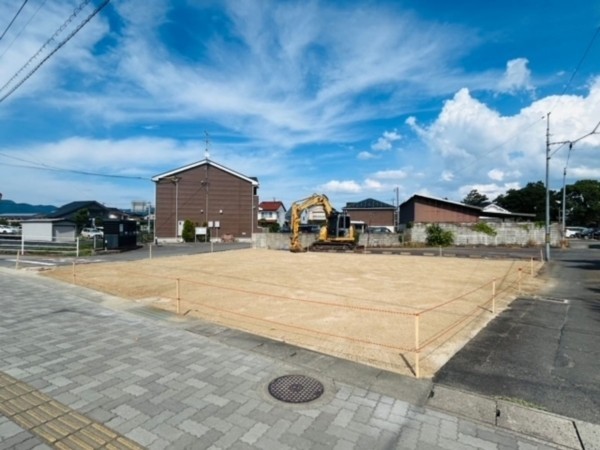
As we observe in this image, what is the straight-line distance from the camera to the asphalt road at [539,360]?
13.2 ft

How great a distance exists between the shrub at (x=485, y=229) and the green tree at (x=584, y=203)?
47157mm

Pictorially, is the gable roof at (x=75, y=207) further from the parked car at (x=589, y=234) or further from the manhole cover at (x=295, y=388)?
the parked car at (x=589, y=234)

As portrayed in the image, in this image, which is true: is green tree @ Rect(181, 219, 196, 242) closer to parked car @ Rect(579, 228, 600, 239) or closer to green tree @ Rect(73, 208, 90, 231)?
green tree @ Rect(73, 208, 90, 231)

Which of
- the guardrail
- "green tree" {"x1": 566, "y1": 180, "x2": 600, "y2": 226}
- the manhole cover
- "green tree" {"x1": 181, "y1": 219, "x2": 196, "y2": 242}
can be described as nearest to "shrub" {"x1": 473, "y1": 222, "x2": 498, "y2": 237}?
"green tree" {"x1": 181, "y1": 219, "x2": 196, "y2": 242}

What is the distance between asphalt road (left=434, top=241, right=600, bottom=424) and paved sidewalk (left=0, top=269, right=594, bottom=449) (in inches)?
32.5

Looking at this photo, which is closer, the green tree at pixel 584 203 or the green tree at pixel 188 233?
the green tree at pixel 188 233

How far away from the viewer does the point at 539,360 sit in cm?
514

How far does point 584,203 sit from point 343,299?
253 ft

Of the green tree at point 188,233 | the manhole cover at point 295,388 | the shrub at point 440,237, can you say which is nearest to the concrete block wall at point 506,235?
the shrub at point 440,237

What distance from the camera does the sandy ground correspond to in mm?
5821

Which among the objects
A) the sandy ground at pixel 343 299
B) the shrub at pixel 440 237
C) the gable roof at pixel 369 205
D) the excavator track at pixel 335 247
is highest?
the gable roof at pixel 369 205

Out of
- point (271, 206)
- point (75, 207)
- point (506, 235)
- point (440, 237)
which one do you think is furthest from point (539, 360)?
point (271, 206)

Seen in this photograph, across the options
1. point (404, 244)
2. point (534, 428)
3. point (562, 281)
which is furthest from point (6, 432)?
point (404, 244)

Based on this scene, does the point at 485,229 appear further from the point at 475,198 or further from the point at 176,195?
the point at 475,198
